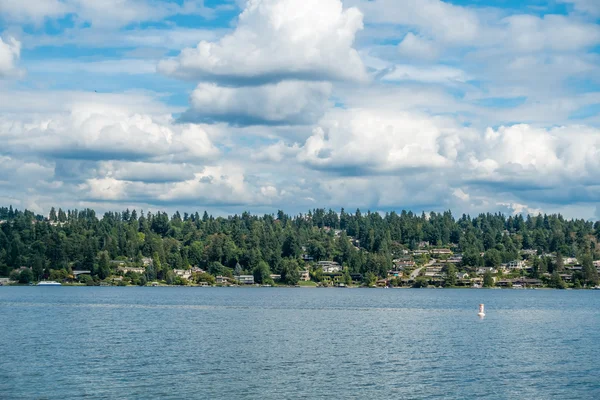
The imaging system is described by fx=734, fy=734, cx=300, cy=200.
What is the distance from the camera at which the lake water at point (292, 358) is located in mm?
55625

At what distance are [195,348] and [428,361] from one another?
80.5 ft

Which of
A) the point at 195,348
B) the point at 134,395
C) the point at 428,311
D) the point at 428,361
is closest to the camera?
the point at 134,395

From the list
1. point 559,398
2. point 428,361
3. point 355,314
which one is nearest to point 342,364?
point 428,361

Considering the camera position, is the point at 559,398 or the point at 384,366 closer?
the point at 559,398

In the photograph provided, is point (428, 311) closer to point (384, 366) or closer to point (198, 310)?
point (198, 310)

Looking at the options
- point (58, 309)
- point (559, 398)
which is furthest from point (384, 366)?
point (58, 309)

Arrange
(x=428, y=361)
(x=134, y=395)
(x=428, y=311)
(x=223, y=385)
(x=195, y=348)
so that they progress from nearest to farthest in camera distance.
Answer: (x=134, y=395), (x=223, y=385), (x=428, y=361), (x=195, y=348), (x=428, y=311)

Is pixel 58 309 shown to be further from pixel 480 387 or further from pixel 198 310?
pixel 480 387

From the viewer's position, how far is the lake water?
Result: 55.6 meters

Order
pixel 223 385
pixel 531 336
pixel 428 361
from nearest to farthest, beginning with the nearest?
pixel 223 385, pixel 428 361, pixel 531 336

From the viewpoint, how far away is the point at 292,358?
71.2m

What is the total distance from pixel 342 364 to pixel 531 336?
40283 millimetres

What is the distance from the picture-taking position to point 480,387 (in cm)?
5850

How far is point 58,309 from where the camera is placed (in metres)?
141
